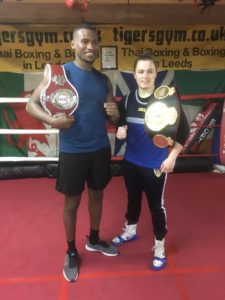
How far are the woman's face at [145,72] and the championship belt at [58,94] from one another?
0.36 m

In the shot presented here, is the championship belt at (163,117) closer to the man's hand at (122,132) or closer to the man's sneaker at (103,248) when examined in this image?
the man's hand at (122,132)

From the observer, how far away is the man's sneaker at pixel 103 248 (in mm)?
2123

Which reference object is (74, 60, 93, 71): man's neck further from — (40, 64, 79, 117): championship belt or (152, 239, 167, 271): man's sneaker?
(152, 239, 167, 271): man's sneaker

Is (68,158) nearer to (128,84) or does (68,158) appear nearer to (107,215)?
(107,215)

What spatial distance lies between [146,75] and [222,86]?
2.12 meters

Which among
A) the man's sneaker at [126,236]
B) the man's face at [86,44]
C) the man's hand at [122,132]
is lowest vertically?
the man's sneaker at [126,236]

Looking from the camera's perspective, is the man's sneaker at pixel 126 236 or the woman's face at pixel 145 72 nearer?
the woman's face at pixel 145 72

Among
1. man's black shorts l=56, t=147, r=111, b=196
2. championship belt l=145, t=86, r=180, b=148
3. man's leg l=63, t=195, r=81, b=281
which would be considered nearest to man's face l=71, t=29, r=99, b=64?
championship belt l=145, t=86, r=180, b=148

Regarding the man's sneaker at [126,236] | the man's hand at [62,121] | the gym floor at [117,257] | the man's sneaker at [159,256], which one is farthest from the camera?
the man's sneaker at [126,236]

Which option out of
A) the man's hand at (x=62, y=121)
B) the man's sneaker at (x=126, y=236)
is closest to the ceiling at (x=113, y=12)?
the man's hand at (x=62, y=121)

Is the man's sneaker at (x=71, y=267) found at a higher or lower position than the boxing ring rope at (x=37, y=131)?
lower

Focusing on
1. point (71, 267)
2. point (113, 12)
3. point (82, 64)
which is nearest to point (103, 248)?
point (71, 267)

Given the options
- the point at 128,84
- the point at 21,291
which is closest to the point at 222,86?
the point at 128,84

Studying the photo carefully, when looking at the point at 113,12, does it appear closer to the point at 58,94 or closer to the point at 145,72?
the point at 145,72
